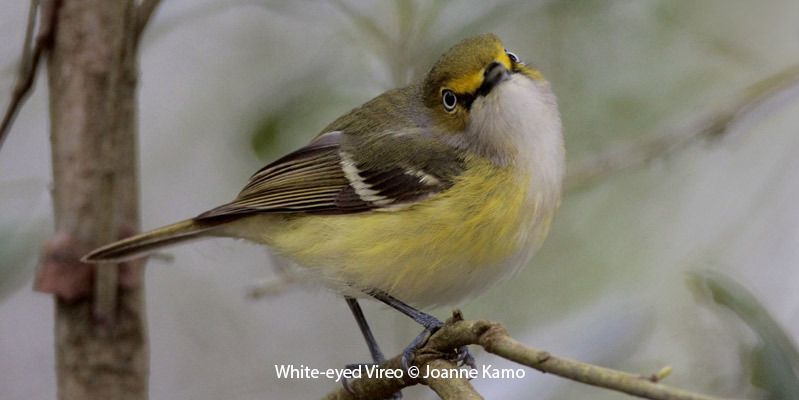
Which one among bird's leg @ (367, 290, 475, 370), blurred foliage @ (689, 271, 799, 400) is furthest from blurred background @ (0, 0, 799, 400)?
bird's leg @ (367, 290, 475, 370)

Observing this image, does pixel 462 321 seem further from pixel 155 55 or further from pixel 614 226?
pixel 155 55

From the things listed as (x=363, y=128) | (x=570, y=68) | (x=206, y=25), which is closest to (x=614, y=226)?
(x=570, y=68)

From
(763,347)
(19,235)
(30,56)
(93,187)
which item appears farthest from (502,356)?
(19,235)

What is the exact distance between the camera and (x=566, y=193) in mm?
2854

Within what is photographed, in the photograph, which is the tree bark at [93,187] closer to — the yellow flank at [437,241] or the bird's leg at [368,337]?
the yellow flank at [437,241]

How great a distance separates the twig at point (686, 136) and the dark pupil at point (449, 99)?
0.39 metres

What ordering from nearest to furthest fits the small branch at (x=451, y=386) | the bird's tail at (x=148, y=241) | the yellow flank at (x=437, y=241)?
1. the small branch at (x=451, y=386)
2. the bird's tail at (x=148, y=241)
3. the yellow flank at (x=437, y=241)

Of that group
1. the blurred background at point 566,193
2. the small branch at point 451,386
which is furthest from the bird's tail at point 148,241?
the small branch at point 451,386

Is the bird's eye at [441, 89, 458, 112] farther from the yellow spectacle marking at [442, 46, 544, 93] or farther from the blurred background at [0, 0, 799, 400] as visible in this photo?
the blurred background at [0, 0, 799, 400]

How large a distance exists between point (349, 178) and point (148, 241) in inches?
18.7

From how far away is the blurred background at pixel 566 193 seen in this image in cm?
238

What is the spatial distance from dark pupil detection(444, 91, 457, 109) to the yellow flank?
16cm

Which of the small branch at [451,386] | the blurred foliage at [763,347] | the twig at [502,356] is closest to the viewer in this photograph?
the twig at [502,356]

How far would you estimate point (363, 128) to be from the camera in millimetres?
2533
